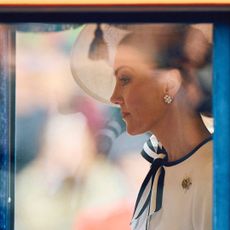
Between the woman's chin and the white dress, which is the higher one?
the woman's chin

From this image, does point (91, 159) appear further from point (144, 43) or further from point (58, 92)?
point (144, 43)

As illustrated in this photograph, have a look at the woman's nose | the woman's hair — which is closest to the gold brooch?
the woman's hair

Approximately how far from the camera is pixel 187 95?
81.1 inches

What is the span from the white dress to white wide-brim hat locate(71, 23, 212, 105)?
0.36 m

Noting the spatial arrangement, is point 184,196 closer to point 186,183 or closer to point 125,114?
point 186,183

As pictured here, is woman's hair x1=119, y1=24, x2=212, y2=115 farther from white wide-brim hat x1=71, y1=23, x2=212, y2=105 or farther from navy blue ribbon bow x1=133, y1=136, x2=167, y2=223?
navy blue ribbon bow x1=133, y1=136, x2=167, y2=223

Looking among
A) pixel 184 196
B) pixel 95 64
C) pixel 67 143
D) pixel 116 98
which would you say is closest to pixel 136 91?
pixel 116 98

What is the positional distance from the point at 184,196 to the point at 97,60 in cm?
59

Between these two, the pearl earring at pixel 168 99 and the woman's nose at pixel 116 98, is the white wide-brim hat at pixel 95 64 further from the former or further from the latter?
the pearl earring at pixel 168 99

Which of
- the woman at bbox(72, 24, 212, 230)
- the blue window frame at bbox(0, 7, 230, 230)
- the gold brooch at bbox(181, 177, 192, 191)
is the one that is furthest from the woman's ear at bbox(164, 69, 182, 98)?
the gold brooch at bbox(181, 177, 192, 191)

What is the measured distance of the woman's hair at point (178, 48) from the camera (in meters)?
2.05

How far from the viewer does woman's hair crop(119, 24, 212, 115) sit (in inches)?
80.7

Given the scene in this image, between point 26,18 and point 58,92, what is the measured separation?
0.30 meters

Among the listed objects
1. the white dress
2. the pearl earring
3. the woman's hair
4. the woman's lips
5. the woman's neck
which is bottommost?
the white dress
